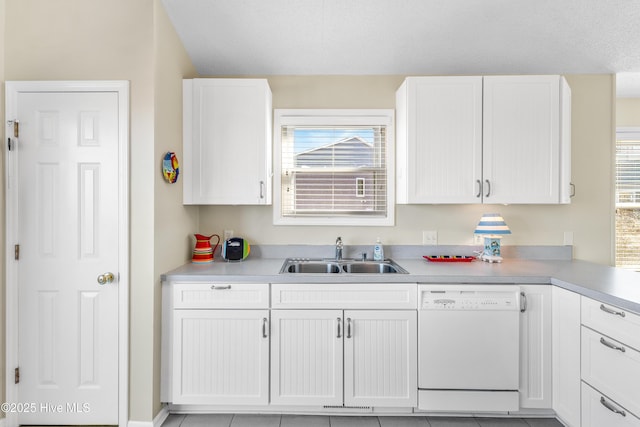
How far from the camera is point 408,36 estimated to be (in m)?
2.38

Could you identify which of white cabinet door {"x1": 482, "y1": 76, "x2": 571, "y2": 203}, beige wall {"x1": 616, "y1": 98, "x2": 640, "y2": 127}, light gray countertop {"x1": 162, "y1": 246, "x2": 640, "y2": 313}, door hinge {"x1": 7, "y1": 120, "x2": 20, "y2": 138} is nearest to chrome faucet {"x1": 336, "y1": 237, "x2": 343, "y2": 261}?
light gray countertop {"x1": 162, "y1": 246, "x2": 640, "y2": 313}

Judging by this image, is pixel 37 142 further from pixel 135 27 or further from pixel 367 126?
pixel 367 126

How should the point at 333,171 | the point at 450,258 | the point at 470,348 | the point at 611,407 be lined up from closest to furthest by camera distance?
the point at 611,407
the point at 470,348
the point at 450,258
the point at 333,171

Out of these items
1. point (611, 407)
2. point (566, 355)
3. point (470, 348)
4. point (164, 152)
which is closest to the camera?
point (611, 407)

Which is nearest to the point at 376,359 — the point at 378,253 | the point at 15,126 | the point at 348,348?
the point at 348,348

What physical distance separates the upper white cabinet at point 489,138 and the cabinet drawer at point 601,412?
124 cm

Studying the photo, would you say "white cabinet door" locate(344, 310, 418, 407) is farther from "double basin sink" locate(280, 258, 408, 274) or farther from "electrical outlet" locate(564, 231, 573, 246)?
"electrical outlet" locate(564, 231, 573, 246)

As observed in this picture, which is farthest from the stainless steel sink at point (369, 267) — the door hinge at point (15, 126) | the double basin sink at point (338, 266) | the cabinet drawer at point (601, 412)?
the door hinge at point (15, 126)

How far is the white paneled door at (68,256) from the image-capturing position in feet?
6.66

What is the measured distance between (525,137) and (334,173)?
1.42m

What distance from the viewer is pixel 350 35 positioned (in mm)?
2375

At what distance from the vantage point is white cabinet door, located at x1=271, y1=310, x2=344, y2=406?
6.92ft

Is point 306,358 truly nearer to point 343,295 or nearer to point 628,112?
point 343,295

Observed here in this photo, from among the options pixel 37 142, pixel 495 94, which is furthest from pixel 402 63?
pixel 37 142
